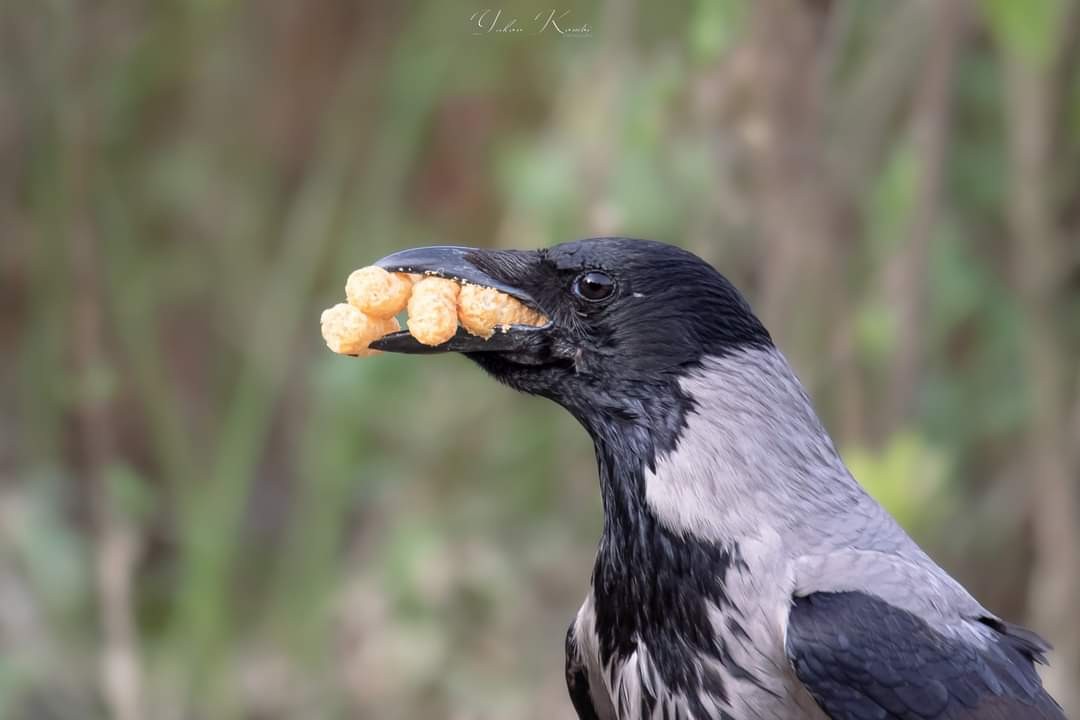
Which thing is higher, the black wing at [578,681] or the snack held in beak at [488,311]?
the snack held in beak at [488,311]

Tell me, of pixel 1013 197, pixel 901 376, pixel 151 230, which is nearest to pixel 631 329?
pixel 901 376

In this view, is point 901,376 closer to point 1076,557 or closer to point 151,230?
point 1076,557

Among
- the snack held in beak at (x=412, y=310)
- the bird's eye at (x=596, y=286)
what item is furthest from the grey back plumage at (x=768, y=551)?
the snack held in beak at (x=412, y=310)

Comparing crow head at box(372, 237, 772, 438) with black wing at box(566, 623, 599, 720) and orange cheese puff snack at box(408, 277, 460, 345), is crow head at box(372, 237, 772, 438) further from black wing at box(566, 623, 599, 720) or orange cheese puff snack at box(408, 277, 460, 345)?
black wing at box(566, 623, 599, 720)

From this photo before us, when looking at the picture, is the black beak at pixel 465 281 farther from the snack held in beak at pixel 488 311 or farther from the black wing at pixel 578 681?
the black wing at pixel 578 681

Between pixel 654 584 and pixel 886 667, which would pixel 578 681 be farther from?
pixel 886 667

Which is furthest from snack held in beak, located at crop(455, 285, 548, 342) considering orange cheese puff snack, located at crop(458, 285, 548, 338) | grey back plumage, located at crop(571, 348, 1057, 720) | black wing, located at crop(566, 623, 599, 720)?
black wing, located at crop(566, 623, 599, 720)
